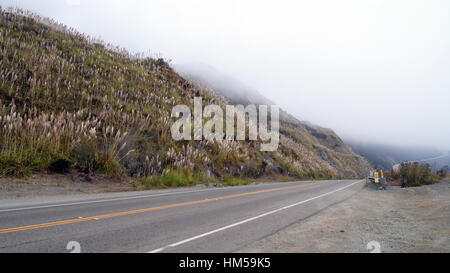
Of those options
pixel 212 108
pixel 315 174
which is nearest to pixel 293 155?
pixel 315 174

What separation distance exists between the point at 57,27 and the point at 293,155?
32.7 meters

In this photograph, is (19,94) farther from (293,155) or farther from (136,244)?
(293,155)

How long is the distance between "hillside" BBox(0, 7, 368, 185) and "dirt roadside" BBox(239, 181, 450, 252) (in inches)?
Answer: 450

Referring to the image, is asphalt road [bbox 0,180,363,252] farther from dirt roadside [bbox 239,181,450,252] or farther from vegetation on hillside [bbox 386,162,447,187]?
vegetation on hillside [bbox 386,162,447,187]

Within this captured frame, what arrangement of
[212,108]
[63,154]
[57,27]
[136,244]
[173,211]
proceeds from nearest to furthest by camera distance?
[136,244], [173,211], [63,154], [57,27], [212,108]

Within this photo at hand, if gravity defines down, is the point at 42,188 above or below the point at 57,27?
below

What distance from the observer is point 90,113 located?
17453 mm

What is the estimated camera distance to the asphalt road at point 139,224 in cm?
508

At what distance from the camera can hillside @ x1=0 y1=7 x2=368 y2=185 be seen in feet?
46.4

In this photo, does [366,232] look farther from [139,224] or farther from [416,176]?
[416,176]

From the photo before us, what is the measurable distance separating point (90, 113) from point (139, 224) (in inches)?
508

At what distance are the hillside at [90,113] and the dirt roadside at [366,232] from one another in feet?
37.5

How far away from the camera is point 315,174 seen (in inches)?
1674

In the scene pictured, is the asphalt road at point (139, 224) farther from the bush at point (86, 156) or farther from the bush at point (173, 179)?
the bush at point (173, 179)
